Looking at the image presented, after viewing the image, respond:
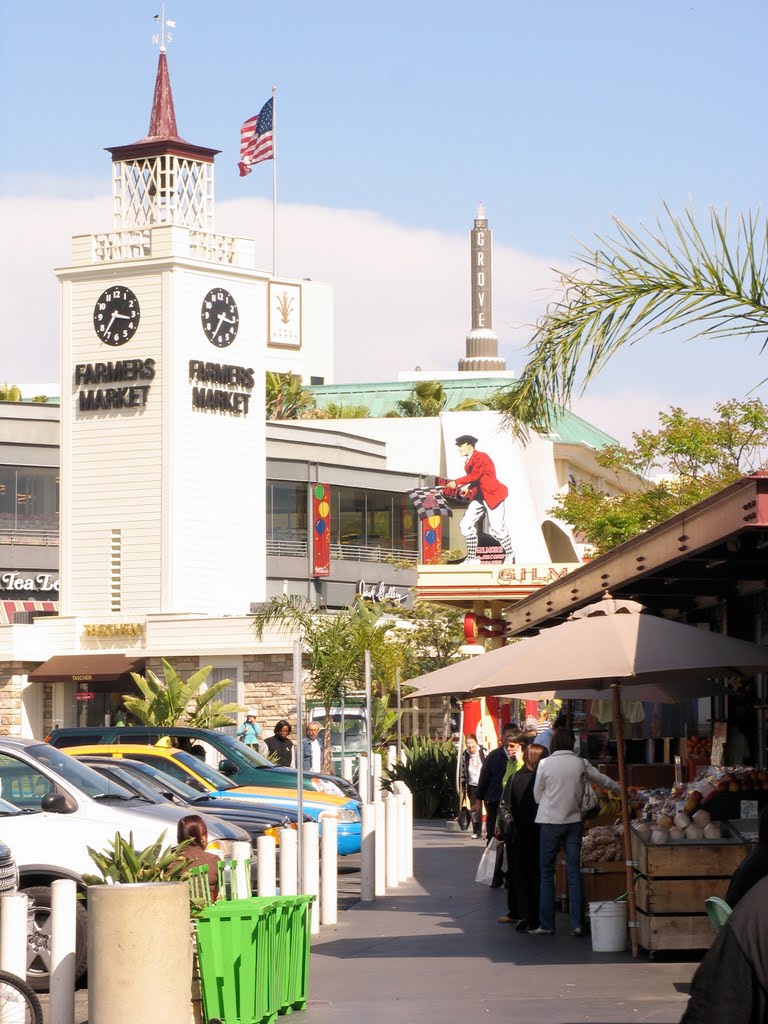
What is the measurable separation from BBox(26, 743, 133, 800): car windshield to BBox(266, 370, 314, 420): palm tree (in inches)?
3030

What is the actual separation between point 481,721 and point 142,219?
2883cm

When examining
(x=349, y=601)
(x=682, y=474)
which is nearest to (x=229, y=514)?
(x=349, y=601)

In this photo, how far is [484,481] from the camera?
250ft

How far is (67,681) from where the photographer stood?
53438mm

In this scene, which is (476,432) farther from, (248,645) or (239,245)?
(248,645)

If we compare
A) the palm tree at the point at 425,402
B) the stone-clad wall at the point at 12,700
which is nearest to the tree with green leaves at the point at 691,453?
the stone-clad wall at the point at 12,700

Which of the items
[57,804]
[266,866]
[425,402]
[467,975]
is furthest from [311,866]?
[425,402]

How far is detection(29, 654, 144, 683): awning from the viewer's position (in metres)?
51.8

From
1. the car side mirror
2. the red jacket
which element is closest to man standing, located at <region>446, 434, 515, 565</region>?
the red jacket

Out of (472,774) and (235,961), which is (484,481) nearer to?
(472,774)

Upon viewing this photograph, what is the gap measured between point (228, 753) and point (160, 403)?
104ft

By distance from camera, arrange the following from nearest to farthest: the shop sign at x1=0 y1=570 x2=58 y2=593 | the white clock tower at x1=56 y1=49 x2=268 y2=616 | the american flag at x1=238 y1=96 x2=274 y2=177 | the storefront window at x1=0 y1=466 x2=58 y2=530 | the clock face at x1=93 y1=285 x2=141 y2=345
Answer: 1. the white clock tower at x1=56 y1=49 x2=268 y2=616
2. the clock face at x1=93 y1=285 x2=141 y2=345
3. the storefront window at x1=0 y1=466 x2=58 y2=530
4. the shop sign at x1=0 y1=570 x2=58 y2=593
5. the american flag at x1=238 y1=96 x2=274 y2=177

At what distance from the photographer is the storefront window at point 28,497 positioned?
6769 centimetres

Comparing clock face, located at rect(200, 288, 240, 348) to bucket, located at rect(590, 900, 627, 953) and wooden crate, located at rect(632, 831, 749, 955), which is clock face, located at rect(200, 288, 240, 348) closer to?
bucket, located at rect(590, 900, 627, 953)
